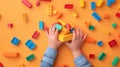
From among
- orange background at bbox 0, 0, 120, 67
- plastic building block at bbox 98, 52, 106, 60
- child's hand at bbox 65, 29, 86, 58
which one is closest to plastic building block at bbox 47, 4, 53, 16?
orange background at bbox 0, 0, 120, 67

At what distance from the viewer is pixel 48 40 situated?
3.73 feet

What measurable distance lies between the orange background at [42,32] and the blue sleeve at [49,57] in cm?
3

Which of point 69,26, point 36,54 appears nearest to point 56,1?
point 69,26

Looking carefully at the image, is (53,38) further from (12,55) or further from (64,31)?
(12,55)

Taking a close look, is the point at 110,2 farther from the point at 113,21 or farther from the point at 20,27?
the point at 20,27

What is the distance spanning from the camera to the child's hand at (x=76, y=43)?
1116mm

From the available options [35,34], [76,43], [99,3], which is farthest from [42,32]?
[99,3]

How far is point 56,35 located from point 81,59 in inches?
5.2

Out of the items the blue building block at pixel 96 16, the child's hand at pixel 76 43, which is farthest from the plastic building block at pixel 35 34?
the blue building block at pixel 96 16

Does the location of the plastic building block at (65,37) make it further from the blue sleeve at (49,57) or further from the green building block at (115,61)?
the green building block at (115,61)

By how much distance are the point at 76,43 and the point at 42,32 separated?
0.14m

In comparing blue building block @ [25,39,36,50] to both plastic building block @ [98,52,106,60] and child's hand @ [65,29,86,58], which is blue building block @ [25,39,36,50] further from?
plastic building block @ [98,52,106,60]

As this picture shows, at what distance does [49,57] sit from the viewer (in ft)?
3.68

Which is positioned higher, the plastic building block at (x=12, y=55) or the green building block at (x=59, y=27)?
the green building block at (x=59, y=27)
